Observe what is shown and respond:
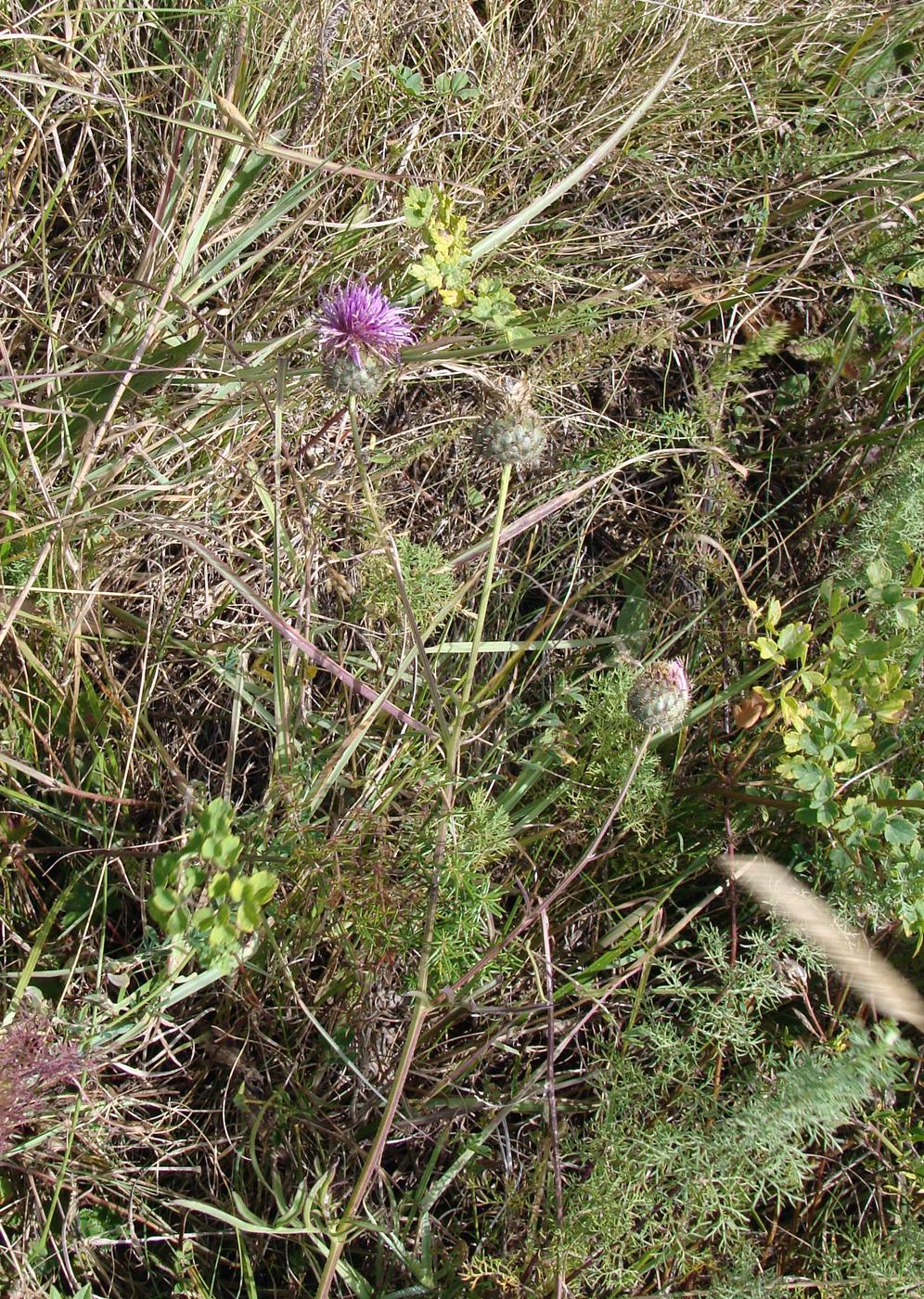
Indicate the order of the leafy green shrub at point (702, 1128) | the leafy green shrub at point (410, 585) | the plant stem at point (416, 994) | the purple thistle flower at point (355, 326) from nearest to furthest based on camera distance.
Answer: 1. the plant stem at point (416, 994)
2. the leafy green shrub at point (702, 1128)
3. the purple thistle flower at point (355, 326)
4. the leafy green shrub at point (410, 585)

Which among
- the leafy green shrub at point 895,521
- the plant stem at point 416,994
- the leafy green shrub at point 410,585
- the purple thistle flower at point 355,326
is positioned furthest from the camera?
the leafy green shrub at point 895,521

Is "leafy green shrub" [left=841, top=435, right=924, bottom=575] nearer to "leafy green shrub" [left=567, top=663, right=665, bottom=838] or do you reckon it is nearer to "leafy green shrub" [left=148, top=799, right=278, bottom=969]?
"leafy green shrub" [left=567, top=663, right=665, bottom=838]

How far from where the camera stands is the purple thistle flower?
1.75m

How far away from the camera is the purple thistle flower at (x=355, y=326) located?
1.75m

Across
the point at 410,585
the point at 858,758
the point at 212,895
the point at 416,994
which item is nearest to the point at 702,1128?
the point at 416,994

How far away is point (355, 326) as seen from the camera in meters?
1.75

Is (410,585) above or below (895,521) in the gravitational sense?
below

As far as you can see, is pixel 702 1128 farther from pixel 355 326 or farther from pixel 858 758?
pixel 355 326

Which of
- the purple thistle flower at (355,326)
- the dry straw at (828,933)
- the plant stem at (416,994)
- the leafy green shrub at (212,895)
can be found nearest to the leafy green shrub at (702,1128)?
the dry straw at (828,933)

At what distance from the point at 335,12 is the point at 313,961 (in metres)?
1.84

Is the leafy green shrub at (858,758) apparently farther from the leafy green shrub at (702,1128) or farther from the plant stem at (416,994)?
the plant stem at (416,994)

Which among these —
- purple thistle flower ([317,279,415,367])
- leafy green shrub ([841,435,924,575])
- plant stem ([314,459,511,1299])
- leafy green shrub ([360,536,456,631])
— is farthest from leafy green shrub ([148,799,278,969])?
leafy green shrub ([841,435,924,575])

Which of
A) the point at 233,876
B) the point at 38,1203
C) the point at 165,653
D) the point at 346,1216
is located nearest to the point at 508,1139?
the point at 346,1216

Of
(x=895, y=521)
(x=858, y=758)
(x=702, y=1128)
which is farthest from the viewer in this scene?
(x=895, y=521)
